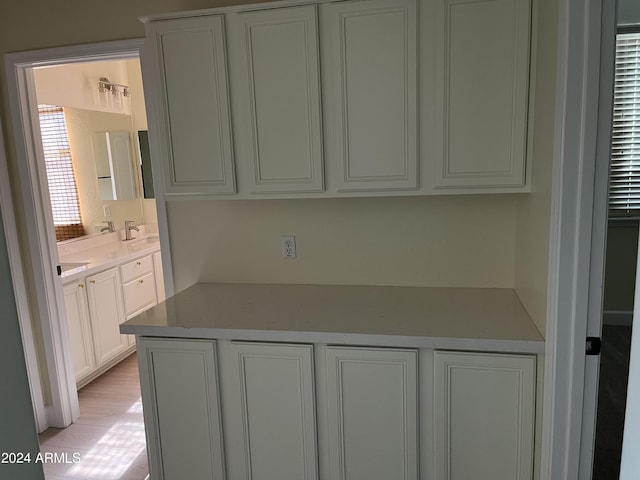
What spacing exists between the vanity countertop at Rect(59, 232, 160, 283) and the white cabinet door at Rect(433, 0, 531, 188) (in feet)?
8.63

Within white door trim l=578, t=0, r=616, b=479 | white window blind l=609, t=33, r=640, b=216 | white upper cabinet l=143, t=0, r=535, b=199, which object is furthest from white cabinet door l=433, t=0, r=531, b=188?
white window blind l=609, t=33, r=640, b=216

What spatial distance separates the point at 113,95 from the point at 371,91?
10.9ft

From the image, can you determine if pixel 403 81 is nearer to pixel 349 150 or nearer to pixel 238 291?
pixel 349 150

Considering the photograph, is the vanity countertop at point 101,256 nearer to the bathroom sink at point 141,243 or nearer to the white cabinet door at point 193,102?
the bathroom sink at point 141,243

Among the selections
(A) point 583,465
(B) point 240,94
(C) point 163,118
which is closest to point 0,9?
(C) point 163,118

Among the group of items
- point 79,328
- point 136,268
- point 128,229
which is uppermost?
point 128,229

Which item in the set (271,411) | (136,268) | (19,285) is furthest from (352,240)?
(136,268)

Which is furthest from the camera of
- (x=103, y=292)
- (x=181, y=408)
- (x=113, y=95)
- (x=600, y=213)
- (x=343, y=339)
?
(x=113, y=95)

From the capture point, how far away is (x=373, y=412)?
1747 mm

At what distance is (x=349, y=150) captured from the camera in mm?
1885

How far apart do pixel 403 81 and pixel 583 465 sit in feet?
4.94

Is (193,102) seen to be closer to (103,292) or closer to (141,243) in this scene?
(103,292)

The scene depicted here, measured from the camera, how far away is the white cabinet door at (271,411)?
1.79 meters

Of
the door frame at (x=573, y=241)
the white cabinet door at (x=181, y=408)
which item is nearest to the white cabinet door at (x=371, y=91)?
the door frame at (x=573, y=241)
